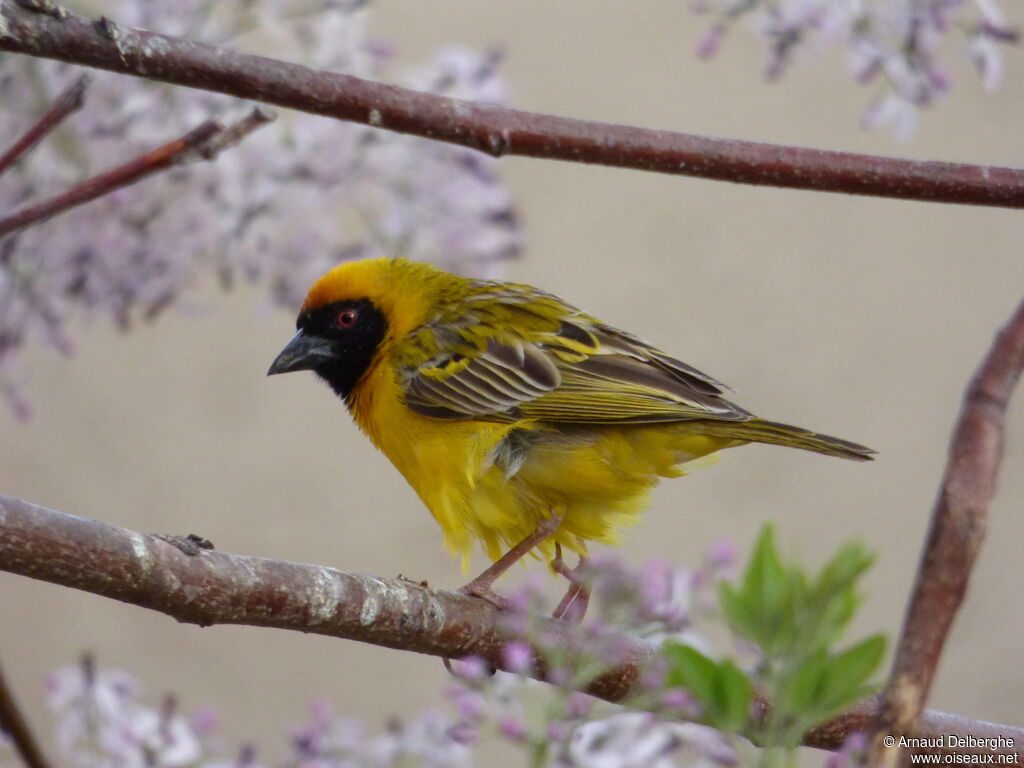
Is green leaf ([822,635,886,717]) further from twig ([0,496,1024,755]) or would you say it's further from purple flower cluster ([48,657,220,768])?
purple flower cluster ([48,657,220,768])

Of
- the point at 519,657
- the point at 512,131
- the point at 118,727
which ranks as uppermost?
the point at 512,131

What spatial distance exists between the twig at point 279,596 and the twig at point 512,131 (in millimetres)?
472

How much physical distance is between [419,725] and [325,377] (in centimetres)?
86

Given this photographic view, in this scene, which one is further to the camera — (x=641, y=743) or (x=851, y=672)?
(x=641, y=743)

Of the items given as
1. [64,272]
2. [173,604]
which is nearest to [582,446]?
[173,604]

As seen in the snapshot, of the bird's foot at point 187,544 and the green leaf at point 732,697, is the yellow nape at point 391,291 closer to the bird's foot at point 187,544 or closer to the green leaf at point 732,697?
the bird's foot at point 187,544

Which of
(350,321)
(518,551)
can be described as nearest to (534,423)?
(518,551)

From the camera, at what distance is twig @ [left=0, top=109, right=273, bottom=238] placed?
1534 millimetres

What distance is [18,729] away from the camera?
1.18m

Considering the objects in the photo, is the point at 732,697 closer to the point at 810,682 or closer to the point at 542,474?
the point at 810,682

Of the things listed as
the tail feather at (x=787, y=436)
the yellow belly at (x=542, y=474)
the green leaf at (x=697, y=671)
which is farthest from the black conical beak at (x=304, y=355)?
the green leaf at (x=697, y=671)

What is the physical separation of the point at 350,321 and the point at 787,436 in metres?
1.09

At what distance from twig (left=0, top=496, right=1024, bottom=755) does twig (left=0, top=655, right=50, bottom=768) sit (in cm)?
13

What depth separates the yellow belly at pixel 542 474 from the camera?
2.38m
